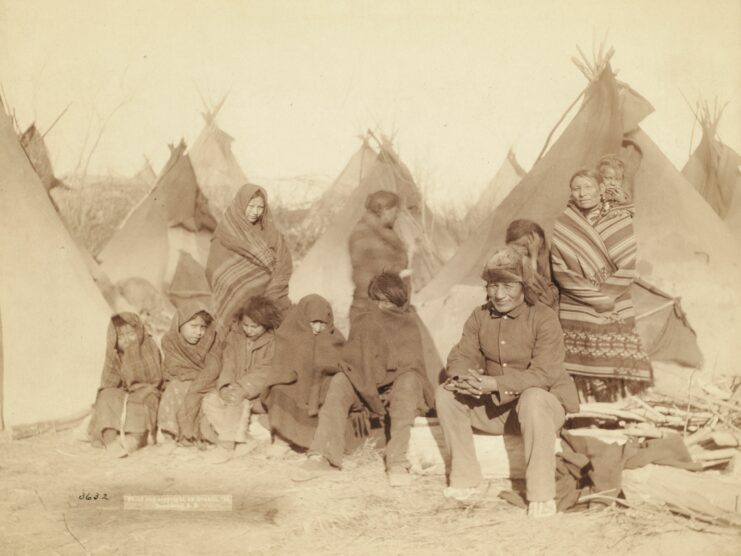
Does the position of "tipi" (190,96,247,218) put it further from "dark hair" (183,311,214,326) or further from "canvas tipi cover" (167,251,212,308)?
"dark hair" (183,311,214,326)

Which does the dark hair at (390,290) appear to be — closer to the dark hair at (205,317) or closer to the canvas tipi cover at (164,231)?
the dark hair at (205,317)

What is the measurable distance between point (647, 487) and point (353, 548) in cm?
136

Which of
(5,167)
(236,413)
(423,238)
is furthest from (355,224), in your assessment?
(5,167)

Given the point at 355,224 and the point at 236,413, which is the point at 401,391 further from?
the point at 355,224

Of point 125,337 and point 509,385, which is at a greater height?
point 125,337

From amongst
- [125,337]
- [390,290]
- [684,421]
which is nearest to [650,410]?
[684,421]

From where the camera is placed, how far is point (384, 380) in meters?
4.27

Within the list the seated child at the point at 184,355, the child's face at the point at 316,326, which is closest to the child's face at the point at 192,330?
the seated child at the point at 184,355

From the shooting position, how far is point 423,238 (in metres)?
6.04

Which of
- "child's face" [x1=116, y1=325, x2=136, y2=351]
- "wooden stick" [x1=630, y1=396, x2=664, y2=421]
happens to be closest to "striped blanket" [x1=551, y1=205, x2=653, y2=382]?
"wooden stick" [x1=630, y1=396, x2=664, y2=421]

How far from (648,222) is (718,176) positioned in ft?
2.45

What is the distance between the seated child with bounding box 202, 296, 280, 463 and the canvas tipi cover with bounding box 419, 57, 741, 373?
1243mm

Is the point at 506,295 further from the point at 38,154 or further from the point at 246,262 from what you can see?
the point at 38,154

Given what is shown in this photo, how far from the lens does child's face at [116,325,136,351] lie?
4.57 m
